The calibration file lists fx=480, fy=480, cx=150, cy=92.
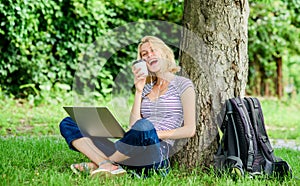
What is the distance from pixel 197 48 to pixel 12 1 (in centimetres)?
448

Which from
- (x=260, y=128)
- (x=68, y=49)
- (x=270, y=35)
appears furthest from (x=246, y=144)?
(x=270, y=35)

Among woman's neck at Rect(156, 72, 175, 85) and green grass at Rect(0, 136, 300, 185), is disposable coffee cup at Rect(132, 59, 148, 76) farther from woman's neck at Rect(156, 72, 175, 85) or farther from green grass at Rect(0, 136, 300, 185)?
green grass at Rect(0, 136, 300, 185)

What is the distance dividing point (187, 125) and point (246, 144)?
410mm

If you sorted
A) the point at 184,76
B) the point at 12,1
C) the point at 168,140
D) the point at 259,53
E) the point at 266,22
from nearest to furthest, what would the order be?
the point at 168,140 < the point at 184,76 < the point at 12,1 < the point at 266,22 < the point at 259,53

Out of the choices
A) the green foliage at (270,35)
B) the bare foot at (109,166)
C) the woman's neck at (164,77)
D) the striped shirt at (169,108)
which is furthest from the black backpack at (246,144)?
the green foliage at (270,35)

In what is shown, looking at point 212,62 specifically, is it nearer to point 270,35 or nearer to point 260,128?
point 260,128

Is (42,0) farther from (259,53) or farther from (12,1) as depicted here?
Answer: (259,53)

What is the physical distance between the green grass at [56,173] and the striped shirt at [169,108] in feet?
1.12

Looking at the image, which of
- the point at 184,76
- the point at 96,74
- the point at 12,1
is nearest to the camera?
the point at 184,76

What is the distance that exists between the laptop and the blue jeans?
55mm

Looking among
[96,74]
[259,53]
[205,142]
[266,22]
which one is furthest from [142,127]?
[259,53]

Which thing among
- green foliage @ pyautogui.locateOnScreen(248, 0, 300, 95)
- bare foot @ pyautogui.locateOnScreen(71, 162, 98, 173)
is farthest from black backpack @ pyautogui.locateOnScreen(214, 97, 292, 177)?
green foliage @ pyautogui.locateOnScreen(248, 0, 300, 95)

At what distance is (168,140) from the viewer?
10.9ft

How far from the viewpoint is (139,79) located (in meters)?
3.41
